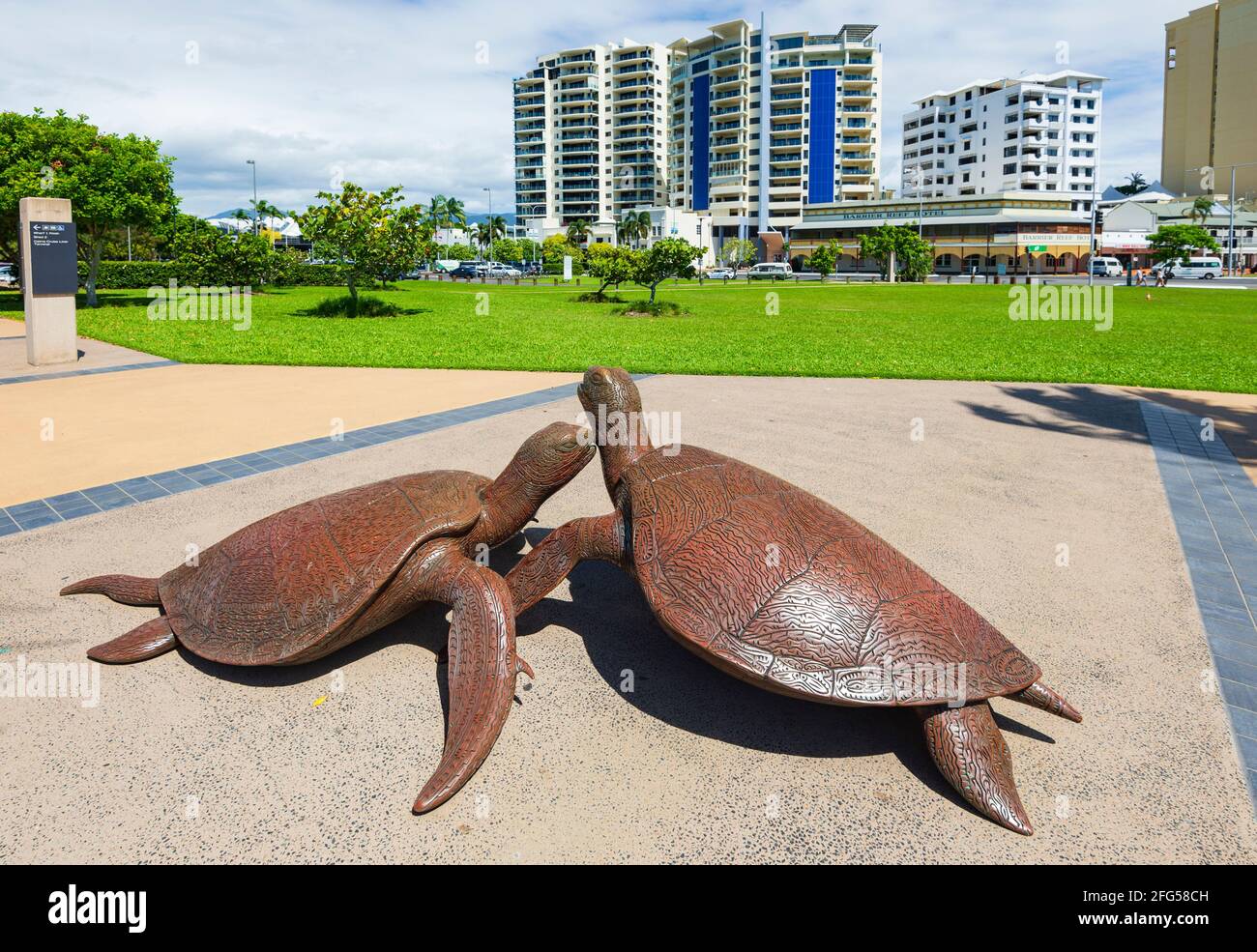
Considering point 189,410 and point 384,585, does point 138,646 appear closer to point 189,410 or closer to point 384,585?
point 384,585

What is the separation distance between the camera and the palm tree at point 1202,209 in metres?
88.6

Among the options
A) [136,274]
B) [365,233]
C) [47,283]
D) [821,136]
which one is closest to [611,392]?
[47,283]

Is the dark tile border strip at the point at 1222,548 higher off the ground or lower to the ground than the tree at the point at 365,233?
lower

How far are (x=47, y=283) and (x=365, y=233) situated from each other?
40.5ft

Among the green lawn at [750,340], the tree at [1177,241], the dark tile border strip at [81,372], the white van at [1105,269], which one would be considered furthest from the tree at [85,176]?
the white van at [1105,269]

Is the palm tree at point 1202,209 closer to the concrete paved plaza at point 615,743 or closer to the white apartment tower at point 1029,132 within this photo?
the white apartment tower at point 1029,132

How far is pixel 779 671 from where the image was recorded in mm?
3072

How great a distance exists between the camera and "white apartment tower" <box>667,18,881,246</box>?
4087 inches

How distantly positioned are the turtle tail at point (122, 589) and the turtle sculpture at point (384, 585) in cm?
41

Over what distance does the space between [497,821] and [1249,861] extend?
2.70m

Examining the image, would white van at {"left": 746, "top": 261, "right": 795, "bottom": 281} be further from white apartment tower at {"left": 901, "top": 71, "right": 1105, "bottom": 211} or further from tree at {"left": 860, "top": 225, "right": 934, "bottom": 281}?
white apartment tower at {"left": 901, "top": 71, "right": 1105, "bottom": 211}

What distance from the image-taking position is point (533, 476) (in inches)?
165

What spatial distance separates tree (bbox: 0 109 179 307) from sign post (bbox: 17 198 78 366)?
12.4m
